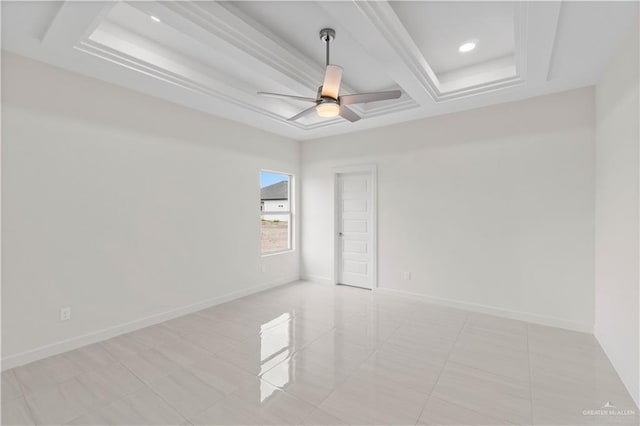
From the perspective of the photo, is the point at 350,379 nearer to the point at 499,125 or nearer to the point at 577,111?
the point at 499,125

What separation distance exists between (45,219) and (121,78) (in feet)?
5.17

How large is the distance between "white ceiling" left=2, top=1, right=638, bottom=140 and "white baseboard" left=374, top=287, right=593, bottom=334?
267 centimetres

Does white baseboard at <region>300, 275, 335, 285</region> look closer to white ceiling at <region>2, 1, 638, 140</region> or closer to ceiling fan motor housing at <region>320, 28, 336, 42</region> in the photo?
white ceiling at <region>2, 1, 638, 140</region>

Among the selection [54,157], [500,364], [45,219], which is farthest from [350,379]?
[54,157]

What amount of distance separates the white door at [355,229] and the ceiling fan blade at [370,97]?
234 cm

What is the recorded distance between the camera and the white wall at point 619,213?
7.21 ft

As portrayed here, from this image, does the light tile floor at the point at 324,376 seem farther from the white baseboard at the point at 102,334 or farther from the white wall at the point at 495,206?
the white wall at the point at 495,206

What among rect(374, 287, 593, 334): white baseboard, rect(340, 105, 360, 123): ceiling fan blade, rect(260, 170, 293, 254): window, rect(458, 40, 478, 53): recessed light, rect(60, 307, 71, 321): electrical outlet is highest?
rect(458, 40, 478, 53): recessed light

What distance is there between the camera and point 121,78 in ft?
10.0

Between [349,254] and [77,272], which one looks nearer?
[77,272]

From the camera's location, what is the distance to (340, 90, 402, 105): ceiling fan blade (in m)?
2.57

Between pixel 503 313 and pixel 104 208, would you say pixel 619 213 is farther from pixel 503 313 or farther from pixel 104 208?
pixel 104 208

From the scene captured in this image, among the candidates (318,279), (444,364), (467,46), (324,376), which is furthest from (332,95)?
(318,279)

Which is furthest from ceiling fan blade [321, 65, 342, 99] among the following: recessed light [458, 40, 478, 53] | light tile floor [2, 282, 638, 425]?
light tile floor [2, 282, 638, 425]
